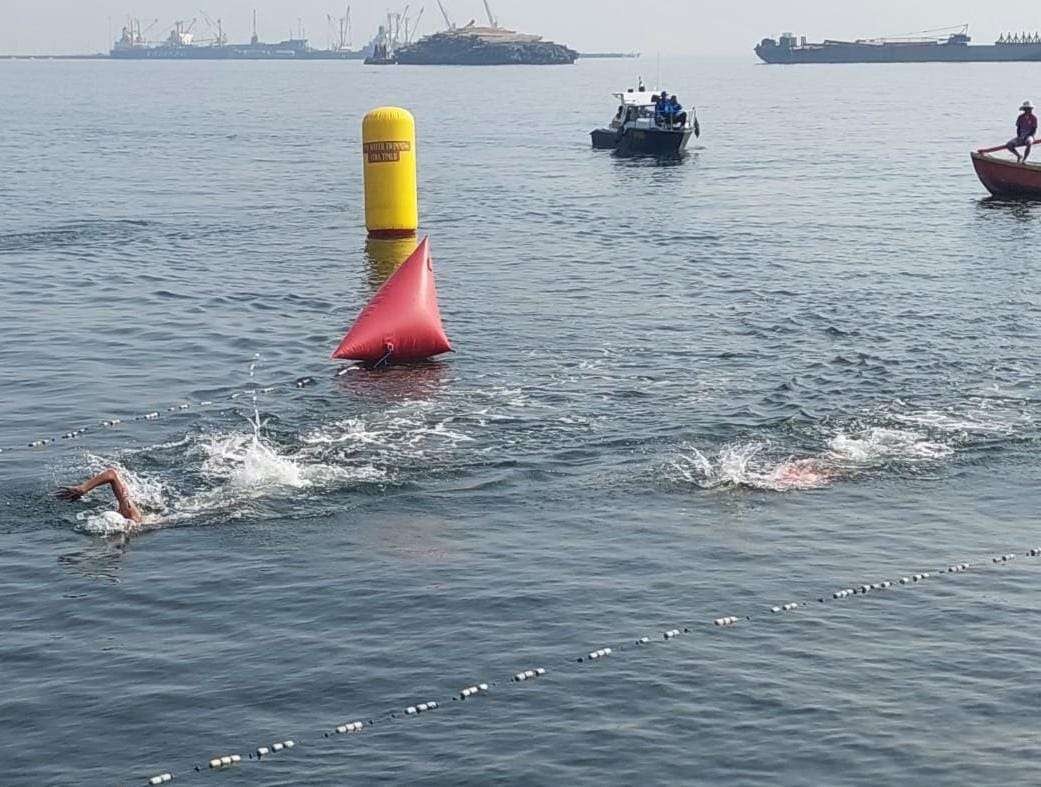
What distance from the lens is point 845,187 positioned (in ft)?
203

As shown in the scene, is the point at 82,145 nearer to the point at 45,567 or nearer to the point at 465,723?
the point at 45,567

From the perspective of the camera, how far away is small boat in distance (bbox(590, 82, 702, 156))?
239 feet

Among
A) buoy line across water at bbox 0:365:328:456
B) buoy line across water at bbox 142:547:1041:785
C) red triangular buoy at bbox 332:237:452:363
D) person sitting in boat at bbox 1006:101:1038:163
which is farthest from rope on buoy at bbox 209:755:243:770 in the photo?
person sitting in boat at bbox 1006:101:1038:163

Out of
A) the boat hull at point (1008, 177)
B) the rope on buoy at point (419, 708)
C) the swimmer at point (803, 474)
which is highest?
the boat hull at point (1008, 177)

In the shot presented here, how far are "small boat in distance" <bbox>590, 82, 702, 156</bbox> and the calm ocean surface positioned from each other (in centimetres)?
2916

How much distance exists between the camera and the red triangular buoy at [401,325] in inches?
1075

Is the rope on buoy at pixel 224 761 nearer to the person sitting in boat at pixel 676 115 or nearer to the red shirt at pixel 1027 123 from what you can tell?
the red shirt at pixel 1027 123

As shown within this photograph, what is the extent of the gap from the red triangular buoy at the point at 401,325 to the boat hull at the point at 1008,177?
30195 millimetres

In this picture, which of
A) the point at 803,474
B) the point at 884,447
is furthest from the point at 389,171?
the point at 803,474

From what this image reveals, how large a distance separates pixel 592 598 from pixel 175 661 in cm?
438

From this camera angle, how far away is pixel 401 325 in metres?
27.5

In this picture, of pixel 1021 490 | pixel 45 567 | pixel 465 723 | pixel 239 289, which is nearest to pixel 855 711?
pixel 465 723

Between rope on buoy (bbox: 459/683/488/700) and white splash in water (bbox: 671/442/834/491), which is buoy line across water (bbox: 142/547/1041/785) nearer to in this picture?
rope on buoy (bbox: 459/683/488/700)

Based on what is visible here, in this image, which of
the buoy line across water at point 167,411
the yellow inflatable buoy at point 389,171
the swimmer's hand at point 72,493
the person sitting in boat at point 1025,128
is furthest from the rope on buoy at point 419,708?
the person sitting in boat at point 1025,128
